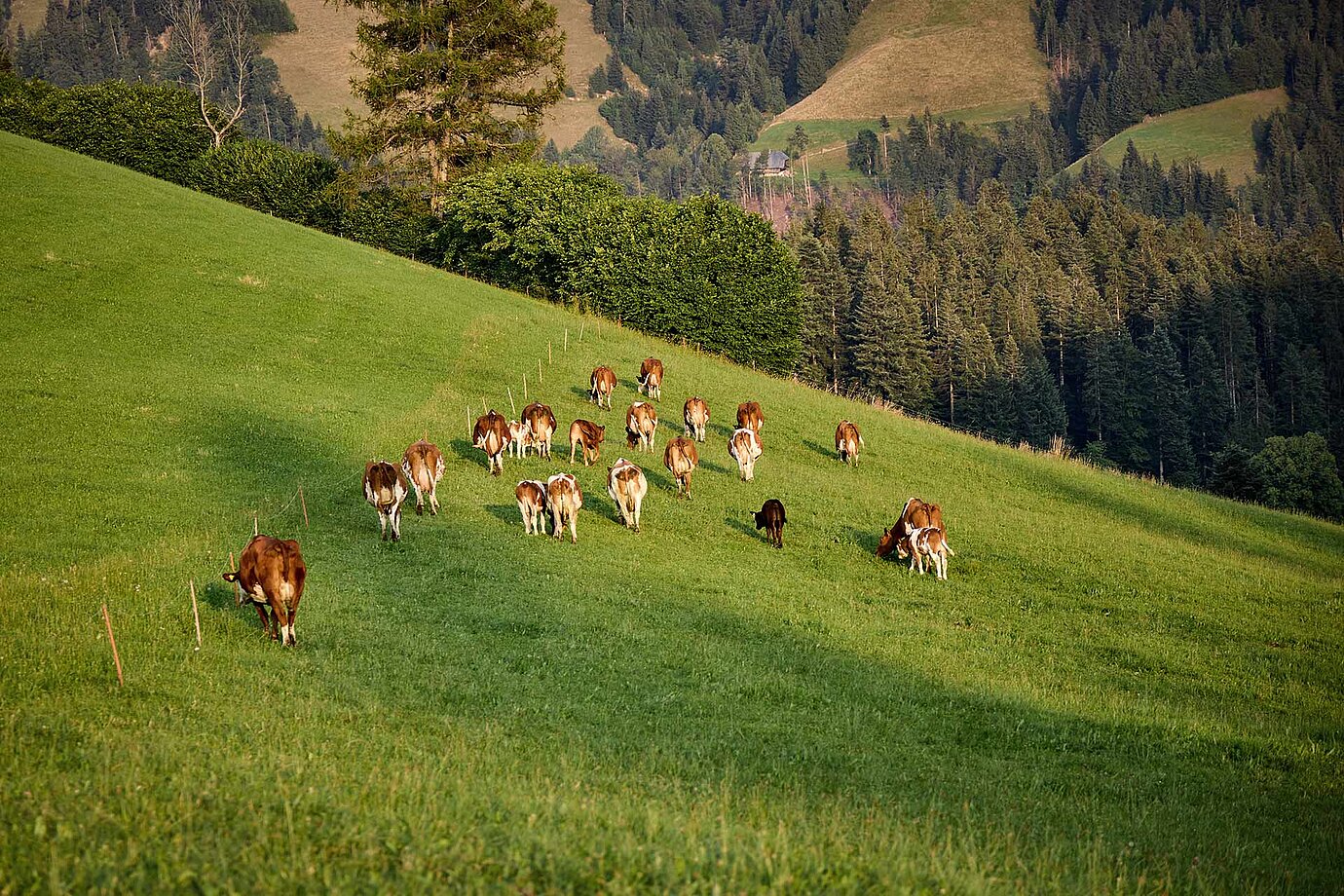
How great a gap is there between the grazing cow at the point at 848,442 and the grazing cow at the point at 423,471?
56.8 feet

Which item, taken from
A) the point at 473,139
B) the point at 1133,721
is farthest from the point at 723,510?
the point at 473,139

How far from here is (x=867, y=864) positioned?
27.5 feet

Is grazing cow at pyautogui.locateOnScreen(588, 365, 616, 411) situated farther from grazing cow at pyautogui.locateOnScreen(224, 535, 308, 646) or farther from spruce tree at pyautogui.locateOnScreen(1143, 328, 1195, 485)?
spruce tree at pyautogui.locateOnScreen(1143, 328, 1195, 485)

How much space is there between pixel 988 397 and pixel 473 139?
6681cm

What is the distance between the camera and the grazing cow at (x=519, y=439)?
31594mm

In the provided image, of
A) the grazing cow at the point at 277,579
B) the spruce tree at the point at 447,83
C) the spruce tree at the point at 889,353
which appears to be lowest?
the grazing cow at the point at 277,579

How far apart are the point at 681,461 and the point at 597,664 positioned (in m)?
13.8

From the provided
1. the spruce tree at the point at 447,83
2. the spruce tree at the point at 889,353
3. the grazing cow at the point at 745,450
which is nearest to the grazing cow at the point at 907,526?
the grazing cow at the point at 745,450

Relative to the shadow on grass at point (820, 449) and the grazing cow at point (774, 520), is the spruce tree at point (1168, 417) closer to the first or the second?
the shadow on grass at point (820, 449)

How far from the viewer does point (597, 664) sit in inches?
638

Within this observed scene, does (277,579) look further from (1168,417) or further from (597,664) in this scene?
(1168,417)

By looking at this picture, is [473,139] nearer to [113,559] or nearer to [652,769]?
[113,559]

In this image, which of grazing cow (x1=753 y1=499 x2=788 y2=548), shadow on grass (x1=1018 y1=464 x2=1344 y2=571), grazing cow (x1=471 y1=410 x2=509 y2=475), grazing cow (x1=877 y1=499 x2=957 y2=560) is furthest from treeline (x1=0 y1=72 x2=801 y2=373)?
grazing cow (x1=877 y1=499 x2=957 y2=560)

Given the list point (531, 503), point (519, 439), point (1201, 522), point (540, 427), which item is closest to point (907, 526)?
point (531, 503)
